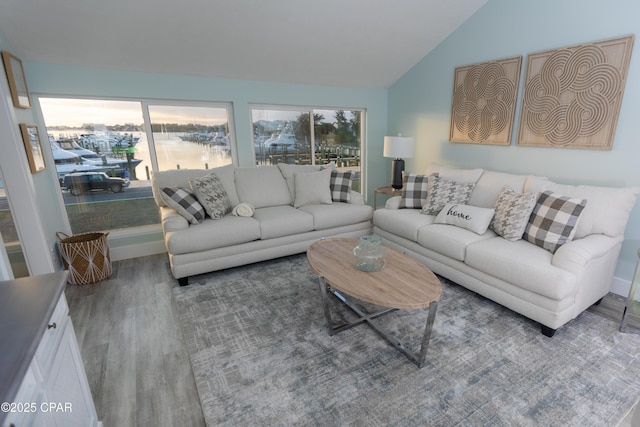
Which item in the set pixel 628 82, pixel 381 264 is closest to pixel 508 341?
pixel 381 264

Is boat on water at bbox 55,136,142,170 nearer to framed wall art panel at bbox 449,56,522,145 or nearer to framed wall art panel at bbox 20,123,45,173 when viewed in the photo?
framed wall art panel at bbox 20,123,45,173

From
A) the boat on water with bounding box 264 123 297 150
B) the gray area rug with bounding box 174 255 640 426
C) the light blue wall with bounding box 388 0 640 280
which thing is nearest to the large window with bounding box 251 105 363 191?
the boat on water with bounding box 264 123 297 150

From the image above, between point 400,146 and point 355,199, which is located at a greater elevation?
point 400,146

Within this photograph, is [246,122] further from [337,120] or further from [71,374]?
[71,374]

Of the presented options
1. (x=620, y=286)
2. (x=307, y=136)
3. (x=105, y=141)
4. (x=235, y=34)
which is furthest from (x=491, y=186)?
(x=105, y=141)

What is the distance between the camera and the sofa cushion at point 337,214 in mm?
3451

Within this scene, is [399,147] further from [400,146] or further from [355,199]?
[355,199]

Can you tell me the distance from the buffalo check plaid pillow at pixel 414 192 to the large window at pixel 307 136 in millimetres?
1662

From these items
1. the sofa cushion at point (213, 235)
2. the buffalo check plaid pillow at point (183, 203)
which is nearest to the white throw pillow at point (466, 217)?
the sofa cushion at point (213, 235)

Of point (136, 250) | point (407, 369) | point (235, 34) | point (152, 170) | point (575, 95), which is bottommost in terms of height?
point (407, 369)

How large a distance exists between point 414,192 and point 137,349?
2.89 metres

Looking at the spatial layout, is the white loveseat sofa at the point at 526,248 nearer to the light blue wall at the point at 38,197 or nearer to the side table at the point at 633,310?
the side table at the point at 633,310

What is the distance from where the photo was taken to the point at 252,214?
3.32 metres

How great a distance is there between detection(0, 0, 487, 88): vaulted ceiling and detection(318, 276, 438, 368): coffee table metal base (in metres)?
2.48
